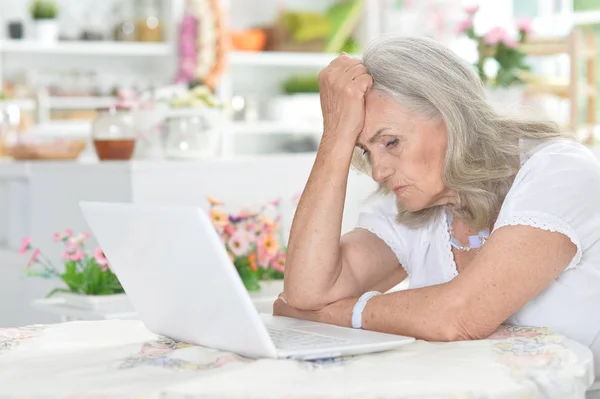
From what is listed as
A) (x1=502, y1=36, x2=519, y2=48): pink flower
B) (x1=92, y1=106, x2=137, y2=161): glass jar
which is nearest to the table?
(x1=92, y1=106, x2=137, y2=161): glass jar

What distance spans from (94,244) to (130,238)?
1.67m

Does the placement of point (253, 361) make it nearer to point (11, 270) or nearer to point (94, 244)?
A: point (94, 244)

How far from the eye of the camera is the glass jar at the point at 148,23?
588 centimetres

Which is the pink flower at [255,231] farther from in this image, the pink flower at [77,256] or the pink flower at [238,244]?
the pink flower at [77,256]

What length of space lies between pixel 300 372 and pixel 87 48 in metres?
4.67

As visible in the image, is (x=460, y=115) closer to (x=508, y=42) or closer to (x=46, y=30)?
(x=508, y=42)

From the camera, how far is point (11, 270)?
345 centimetres

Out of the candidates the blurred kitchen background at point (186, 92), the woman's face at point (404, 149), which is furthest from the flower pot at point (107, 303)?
the woman's face at point (404, 149)

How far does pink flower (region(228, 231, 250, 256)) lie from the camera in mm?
2748

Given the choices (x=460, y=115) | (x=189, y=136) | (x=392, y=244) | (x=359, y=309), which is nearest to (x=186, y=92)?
(x=189, y=136)

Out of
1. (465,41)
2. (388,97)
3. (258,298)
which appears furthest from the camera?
(465,41)

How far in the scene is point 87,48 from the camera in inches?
223

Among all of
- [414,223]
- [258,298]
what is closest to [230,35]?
[258,298]

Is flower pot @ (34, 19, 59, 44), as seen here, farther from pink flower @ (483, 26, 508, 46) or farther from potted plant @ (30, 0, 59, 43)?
pink flower @ (483, 26, 508, 46)
